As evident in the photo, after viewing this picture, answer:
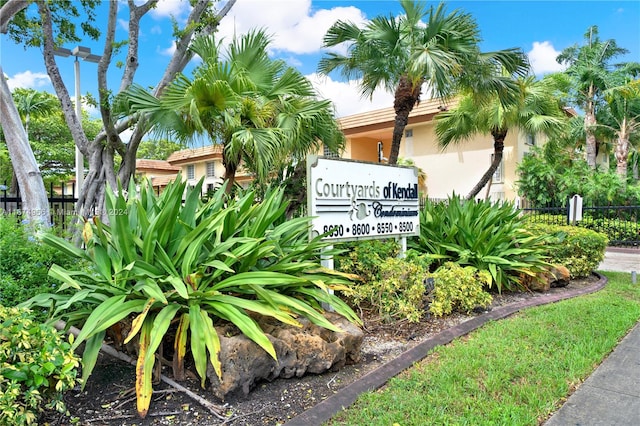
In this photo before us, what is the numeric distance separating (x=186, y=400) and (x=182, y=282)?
0.89 m

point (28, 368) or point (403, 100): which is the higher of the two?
point (403, 100)

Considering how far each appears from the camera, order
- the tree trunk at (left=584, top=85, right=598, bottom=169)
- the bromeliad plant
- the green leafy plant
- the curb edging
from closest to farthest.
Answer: the curb edging, the bromeliad plant, the green leafy plant, the tree trunk at (left=584, top=85, right=598, bottom=169)

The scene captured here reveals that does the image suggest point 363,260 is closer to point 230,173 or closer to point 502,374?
point 502,374

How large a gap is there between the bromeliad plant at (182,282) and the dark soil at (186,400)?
0.66 feet

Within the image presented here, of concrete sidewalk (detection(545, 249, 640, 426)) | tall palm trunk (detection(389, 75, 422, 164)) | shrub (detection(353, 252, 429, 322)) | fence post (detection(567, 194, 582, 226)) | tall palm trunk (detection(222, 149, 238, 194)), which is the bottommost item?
concrete sidewalk (detection(545, 249, 640, 426))

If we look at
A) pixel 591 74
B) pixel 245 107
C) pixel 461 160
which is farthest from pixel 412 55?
pixel 591 74

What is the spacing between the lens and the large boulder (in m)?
3.23

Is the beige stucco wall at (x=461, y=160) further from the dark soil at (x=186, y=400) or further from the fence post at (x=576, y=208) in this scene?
the dark soil at (x=186, y=400)

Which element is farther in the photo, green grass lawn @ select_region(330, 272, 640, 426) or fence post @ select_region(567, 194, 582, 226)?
fence post @ select_region(567, 194, 582, 226)

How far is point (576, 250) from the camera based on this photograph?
342 inches

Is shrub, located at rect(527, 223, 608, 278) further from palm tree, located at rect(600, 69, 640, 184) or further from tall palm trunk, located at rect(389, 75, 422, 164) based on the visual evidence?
palm tree, located at rect(600, 69, 640, 184)

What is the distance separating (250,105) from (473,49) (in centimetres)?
555

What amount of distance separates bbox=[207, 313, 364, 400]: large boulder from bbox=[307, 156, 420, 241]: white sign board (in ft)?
4.53

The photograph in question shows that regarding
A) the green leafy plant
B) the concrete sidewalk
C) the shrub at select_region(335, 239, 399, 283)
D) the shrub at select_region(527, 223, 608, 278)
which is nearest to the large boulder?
the shrub at select_region(335, 239, 399, 283)
